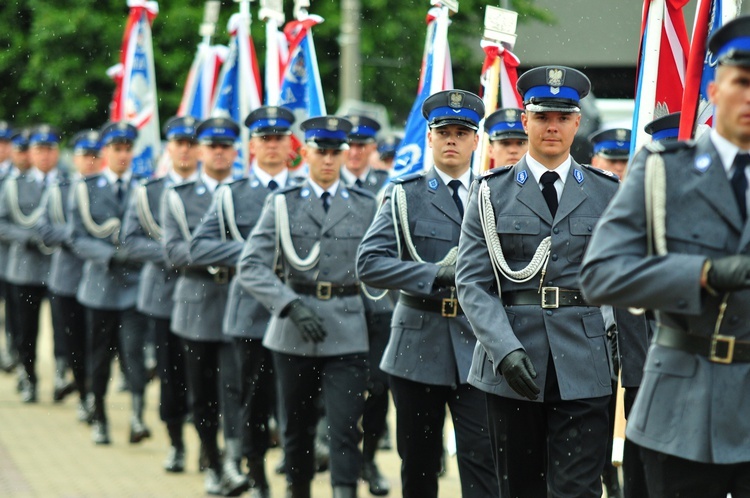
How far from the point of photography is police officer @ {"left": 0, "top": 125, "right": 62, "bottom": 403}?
1369 cm

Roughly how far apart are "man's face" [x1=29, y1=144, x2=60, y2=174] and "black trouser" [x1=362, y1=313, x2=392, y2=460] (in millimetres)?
6636

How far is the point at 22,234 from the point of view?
559 inches

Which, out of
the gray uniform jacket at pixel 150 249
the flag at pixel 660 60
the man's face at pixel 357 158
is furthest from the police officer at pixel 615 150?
the gray uniform jacket at pixel 150 249

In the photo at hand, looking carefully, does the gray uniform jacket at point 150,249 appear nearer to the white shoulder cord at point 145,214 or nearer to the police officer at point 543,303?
the white shoulder cord at point 145,214

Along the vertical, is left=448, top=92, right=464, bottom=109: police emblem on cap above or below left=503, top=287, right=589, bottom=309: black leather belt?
above

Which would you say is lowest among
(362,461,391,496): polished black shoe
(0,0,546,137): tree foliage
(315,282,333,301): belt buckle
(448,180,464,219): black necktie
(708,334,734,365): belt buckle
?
(362,461,391,496): polished black shoe

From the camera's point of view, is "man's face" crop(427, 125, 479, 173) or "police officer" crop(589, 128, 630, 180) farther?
"police officer" crop(589, 128, 630, 180)

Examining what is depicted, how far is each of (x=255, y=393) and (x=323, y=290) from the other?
1.27 meters

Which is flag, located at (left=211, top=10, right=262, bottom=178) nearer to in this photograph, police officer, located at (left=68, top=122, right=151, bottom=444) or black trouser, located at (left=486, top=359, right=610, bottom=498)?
police officer, located at (left=68, top=122, right=151, bottom=444)

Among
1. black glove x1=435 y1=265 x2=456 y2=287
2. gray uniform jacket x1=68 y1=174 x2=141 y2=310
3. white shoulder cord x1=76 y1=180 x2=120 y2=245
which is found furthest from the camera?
white shoulder cord x1=76 y1=180 x2=120 y2=245

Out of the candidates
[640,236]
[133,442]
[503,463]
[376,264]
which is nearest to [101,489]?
[133,442]

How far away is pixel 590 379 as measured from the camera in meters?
5.62

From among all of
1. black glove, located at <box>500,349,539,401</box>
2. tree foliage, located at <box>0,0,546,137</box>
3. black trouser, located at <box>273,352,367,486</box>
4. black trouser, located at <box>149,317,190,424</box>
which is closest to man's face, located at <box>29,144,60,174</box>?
tree foliage, located at <box>0,0,546,137</box>

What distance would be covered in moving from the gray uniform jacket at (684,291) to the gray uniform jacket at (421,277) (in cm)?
220
